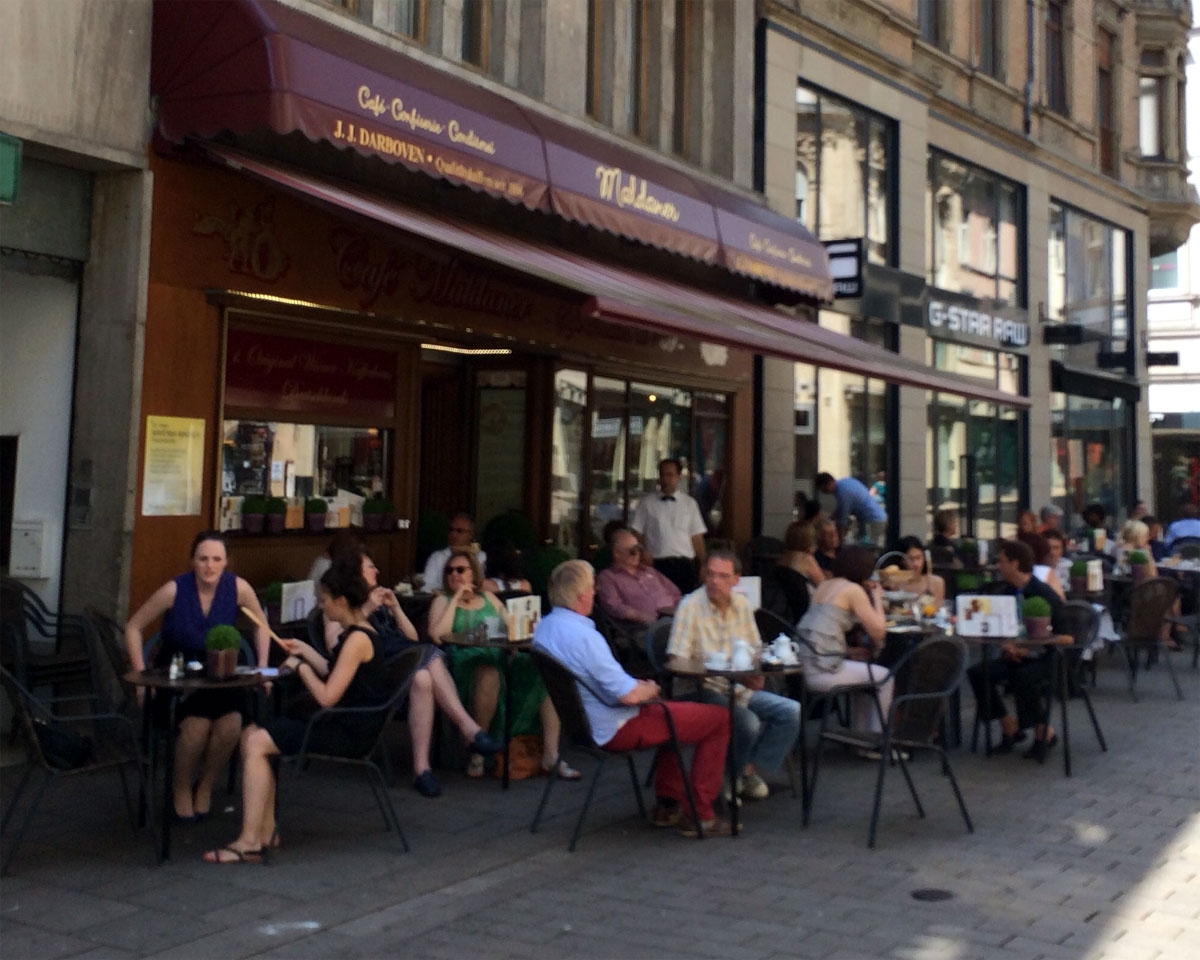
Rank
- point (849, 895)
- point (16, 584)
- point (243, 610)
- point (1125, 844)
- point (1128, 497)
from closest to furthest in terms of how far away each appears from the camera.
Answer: point (849, 895) < point (1125, 844) < point (243, 610) < point (16, 584) < point (1128, 497)

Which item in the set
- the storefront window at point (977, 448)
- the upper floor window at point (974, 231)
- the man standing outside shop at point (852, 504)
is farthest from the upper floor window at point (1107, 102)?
the man standing outside shop at point (852, 504)

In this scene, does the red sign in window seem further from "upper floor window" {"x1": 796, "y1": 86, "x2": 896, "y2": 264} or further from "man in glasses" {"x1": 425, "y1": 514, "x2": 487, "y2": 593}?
"upper floor window" {"x1": 796, "y1": 86, "x2": 896, "y2": 264}

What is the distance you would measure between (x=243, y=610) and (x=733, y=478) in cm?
836

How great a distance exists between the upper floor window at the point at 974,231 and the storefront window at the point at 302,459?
34.3 feet

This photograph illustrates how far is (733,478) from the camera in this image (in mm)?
14531

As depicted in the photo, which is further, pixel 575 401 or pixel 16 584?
pixel 575 401

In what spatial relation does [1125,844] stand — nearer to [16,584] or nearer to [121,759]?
[121,759]

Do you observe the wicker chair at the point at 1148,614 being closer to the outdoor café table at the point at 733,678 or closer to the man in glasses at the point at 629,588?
the man in glasses at the point at 629,588

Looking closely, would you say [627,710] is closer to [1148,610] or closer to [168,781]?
[168,781]

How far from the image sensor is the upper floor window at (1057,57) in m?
22.2

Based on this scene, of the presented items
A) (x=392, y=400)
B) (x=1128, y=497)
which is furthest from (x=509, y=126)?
(x=1128, y=497)

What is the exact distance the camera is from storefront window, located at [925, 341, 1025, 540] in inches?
733

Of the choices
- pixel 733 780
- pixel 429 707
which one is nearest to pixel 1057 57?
pixel 429 707

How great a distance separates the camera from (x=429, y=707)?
7.36 m
